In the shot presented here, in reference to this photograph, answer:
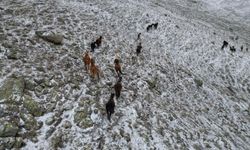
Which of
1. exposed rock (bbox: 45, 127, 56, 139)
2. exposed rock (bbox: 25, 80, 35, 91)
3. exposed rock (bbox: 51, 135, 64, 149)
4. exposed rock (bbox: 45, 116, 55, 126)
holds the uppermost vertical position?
exposed rock (bbox: 25, 80, 35, 91)

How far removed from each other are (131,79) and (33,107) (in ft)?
24.9

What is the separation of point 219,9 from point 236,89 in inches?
1831

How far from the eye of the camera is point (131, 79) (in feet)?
62.0

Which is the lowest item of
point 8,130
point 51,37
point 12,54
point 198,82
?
point 198,82

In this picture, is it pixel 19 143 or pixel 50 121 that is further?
pixel 50 121

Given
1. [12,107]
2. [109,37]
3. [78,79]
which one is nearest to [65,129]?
[12,107]

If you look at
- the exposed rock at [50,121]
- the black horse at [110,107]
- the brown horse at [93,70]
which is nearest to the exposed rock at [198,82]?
the brown horse at [93,70]

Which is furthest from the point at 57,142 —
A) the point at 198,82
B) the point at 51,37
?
the point at 198,82

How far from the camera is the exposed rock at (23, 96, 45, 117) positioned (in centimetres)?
1291

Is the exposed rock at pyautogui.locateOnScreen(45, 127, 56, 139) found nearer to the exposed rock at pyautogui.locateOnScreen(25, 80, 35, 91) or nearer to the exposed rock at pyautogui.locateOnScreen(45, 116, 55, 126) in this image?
the exposed rock at pyautogui.locateOnScreen(45, 116, 55, 126)

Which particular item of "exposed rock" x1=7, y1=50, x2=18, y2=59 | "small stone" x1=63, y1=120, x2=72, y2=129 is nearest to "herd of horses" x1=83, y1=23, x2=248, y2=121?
"small stone" x1=63, y1=120, x2=72, y2=129

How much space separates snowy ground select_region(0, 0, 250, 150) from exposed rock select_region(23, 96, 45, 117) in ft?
1.23

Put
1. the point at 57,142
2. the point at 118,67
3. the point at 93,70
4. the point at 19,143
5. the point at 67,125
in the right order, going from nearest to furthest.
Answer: the point at 19,143
the point at 57,142
the point at 67,125
the point at 93,70
the point at 118,67

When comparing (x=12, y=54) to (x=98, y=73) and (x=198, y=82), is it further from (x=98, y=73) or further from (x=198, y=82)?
(x=198, y=82)
